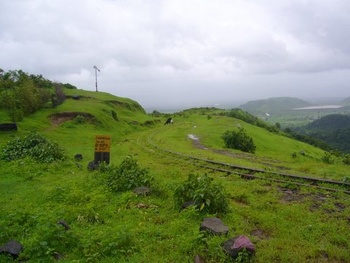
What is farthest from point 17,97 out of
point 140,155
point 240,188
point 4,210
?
point 240,188

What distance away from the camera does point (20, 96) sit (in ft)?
137

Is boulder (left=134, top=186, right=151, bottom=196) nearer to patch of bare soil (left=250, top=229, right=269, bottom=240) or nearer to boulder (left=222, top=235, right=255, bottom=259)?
patch of bare soil (left=250, top=229, right=269, bottom=240)

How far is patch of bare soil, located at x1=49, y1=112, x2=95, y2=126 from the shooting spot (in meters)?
43.4

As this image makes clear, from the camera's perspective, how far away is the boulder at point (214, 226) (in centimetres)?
883

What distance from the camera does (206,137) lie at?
4234 cm

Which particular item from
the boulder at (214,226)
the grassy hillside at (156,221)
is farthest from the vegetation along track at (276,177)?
the boulder at (214,226)

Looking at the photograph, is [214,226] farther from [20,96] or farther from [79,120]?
[20,96]

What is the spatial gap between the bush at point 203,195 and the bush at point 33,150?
11603 millimetres

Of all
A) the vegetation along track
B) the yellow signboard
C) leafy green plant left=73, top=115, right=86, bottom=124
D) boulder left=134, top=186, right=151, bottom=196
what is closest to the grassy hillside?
boulder left=134, top=186, right=151, bottom=196

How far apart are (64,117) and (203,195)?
38.0 metres

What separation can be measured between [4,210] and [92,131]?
3028 cm

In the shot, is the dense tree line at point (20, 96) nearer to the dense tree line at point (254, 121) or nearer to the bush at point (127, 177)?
the bush at point (127, 177)

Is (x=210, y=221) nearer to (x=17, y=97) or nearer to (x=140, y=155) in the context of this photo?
(x=140, y=155)

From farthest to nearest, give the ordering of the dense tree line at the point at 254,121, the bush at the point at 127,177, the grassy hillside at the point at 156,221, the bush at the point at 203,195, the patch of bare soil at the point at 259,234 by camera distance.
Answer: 1. the dense tree line at the point at 254,121
2. the bush at the point at 127,177
3. the bush at the point at 203,195
4. the patch of bare soil at the point at 259,234
5. the grassy hillside at the point at 156,221
